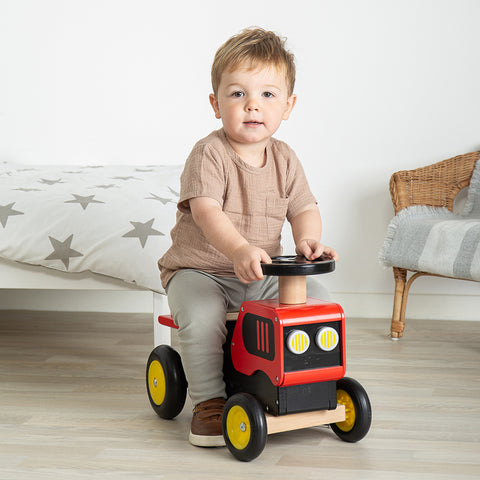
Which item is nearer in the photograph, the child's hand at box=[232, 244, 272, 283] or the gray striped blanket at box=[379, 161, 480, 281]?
the child's hand at box=[232, 244, 272, 283]

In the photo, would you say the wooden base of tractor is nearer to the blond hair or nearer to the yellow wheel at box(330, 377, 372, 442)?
the yellow wheel at box(330, 377, 372, 442)

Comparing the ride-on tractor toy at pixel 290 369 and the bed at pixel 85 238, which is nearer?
the ride-on tractor toy at pixel 290 369

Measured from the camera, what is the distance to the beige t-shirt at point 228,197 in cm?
115

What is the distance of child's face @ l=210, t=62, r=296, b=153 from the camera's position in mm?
1130

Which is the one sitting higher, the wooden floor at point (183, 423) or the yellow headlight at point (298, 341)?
the yellow headlight at point (298, 341)

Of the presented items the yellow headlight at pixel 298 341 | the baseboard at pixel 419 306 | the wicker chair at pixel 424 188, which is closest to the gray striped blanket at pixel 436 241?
the wicker chair at pixel 424 188

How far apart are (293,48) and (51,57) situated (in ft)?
3.05

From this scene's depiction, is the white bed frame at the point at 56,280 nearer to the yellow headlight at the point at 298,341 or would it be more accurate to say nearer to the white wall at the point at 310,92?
the yellow headlight at the point at 298,341

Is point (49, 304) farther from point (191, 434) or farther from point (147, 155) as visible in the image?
point (191, 434)

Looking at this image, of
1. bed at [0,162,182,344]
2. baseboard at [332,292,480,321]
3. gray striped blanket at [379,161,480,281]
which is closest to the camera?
bed at [0,162,182,344]

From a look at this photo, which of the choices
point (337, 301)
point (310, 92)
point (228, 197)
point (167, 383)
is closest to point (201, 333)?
point (167, 383)

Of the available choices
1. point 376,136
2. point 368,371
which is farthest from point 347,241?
point 368,371

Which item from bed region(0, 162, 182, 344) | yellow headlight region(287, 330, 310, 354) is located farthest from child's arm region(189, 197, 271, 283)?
bed region(0, 162, 182, 344)

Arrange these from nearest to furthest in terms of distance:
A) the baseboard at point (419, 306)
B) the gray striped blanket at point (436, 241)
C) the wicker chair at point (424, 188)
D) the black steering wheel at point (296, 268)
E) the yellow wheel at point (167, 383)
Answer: the black steering wheel at point (296, 268) < the yellow wheel at point (167, 383) < the gray striped blanket at point (436, 241) < the wicker chair at point (424, 188) < the baseboard at point (419, 306)
